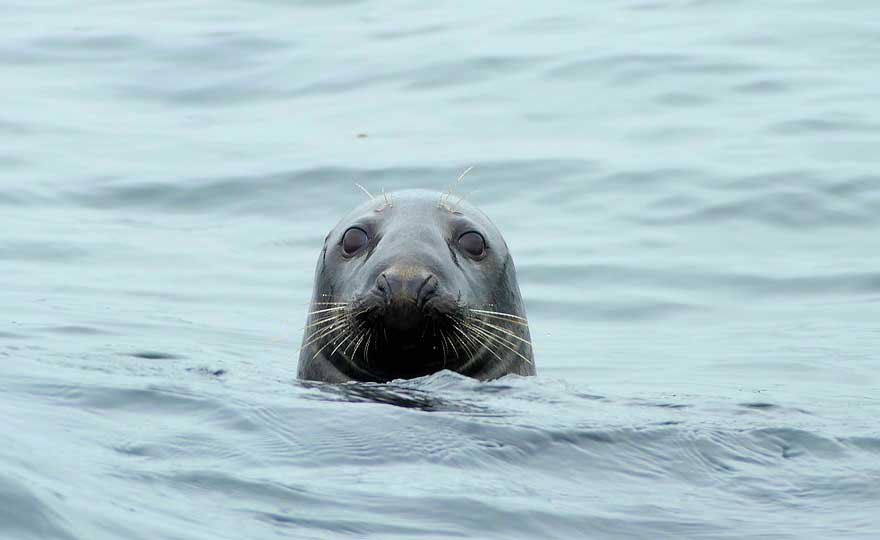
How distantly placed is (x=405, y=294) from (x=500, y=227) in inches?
298

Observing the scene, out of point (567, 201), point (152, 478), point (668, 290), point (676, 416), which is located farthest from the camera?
point (567, 201)

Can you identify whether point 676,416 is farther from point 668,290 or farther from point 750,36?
point 750,36

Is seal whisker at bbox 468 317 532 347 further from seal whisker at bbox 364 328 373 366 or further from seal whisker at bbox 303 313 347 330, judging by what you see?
seal whisker at bbox 303 313 347 330

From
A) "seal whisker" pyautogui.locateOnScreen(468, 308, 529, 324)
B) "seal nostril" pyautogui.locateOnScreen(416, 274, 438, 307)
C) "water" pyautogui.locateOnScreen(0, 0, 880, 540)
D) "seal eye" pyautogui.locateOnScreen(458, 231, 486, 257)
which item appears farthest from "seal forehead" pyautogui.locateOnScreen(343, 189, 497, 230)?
"water" pyautogui.locateOnScreen(0, 0, 880, 540)

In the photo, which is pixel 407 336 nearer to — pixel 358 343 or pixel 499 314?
pixel 358 343

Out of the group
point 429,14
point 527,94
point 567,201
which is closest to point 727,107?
point 527,94

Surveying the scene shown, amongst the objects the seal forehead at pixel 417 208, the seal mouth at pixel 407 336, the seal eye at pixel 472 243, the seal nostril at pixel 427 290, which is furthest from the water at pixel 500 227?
the seal forehead at pixel 417 208

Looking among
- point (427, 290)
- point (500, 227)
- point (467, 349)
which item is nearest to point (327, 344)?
point (467, 349)

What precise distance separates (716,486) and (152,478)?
1.81 metres

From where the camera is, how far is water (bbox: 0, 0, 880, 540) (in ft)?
17.5

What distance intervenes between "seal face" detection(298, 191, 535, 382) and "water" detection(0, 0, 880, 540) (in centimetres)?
30

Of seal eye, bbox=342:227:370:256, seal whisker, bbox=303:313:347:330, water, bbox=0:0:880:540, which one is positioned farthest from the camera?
seal eye, bbox=342:227:370:256

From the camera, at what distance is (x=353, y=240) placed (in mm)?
7719

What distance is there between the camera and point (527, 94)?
729 inches
